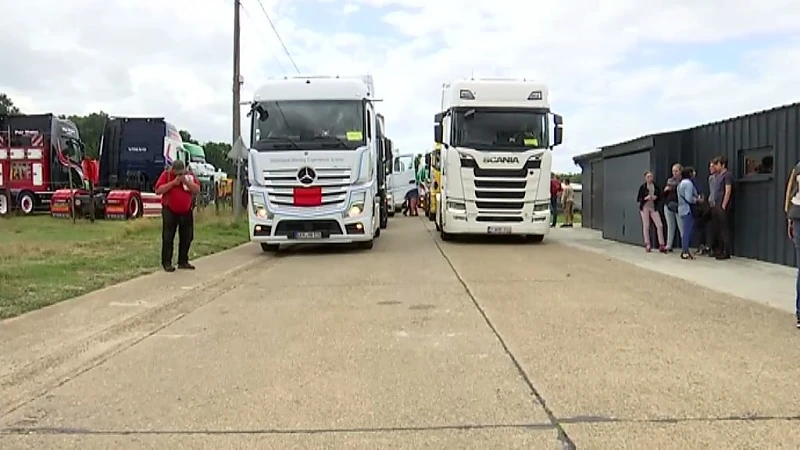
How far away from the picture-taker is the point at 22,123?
34.8 meters

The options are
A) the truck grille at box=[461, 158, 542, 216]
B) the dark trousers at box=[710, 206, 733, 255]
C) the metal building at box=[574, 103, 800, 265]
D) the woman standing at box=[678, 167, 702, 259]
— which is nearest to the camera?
the metal building at box=[574, 103, 800, 265]

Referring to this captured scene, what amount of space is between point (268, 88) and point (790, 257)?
10.4 m

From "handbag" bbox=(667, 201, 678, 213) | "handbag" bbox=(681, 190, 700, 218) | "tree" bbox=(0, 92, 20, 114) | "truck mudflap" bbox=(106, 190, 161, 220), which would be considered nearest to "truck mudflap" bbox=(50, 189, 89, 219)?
"truck mudflap" bbox=(106, 190, 161, 220)

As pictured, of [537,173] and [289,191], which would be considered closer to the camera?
[289,191]

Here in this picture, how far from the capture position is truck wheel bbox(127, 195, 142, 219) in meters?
32.4

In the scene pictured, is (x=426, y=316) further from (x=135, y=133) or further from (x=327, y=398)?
(x=135, y=133)

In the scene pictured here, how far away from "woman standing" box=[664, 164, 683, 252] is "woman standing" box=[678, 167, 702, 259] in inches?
8.9

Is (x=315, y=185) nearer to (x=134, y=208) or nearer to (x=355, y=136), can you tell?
(x=355, y=136)

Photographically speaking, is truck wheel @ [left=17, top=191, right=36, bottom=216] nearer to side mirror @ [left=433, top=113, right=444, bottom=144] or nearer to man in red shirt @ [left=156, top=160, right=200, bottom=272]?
side mirror @ [left=433, top=113, right=444, bottom=144]

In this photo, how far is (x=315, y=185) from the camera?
16766 millimetres

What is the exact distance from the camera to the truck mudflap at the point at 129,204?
31.8m

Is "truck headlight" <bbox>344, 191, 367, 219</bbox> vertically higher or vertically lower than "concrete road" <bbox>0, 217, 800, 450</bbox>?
higher

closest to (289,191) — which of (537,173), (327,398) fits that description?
(537,173)

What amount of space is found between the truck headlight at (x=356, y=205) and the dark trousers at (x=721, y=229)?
6638 mm
